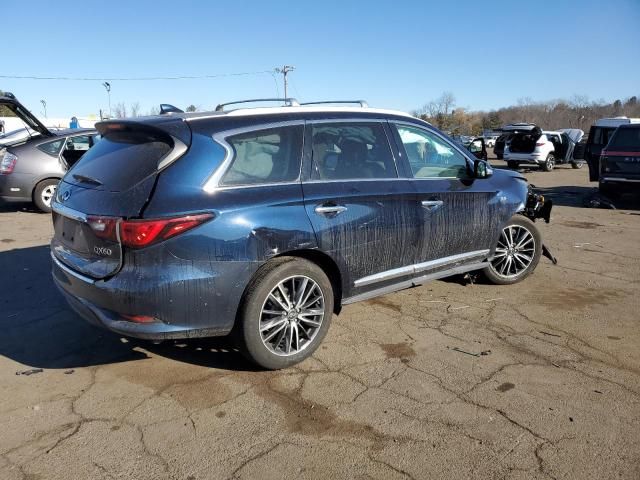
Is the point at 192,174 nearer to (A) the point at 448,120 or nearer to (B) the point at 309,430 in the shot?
(B) the point at 309,430

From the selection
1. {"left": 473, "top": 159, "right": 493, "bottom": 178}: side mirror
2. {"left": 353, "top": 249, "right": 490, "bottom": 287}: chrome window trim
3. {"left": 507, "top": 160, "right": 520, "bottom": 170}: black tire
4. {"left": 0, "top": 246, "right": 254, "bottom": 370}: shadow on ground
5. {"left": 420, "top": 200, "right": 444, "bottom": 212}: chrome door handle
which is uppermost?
{"left": 473, "top": 159, "right": 493, "bottom": 178}: side mirror

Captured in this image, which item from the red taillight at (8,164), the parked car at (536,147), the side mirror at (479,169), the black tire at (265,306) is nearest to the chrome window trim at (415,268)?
the black tire at (265,306)

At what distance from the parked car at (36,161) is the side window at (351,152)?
653 cm

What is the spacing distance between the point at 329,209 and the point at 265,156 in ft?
1.93

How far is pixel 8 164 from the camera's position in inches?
356

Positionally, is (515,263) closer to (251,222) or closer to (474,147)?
(251,222)

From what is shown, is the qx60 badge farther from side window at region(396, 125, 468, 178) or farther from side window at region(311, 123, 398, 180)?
side window at region(396, 125, 468, 178)

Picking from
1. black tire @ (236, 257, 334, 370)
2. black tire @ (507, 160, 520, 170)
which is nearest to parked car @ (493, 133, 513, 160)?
black tire @ (507, 160, 520, 170)

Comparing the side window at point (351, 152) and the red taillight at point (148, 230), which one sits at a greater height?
the side window at point (351, 152)

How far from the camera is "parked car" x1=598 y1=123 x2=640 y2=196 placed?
10742mm

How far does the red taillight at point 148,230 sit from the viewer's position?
295 cm

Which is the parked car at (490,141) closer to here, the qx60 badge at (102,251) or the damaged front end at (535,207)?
the damaged front end at (535,207)

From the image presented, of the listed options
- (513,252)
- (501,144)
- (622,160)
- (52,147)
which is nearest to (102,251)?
(513,252)

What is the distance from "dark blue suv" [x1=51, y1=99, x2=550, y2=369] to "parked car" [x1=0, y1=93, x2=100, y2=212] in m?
6.40
